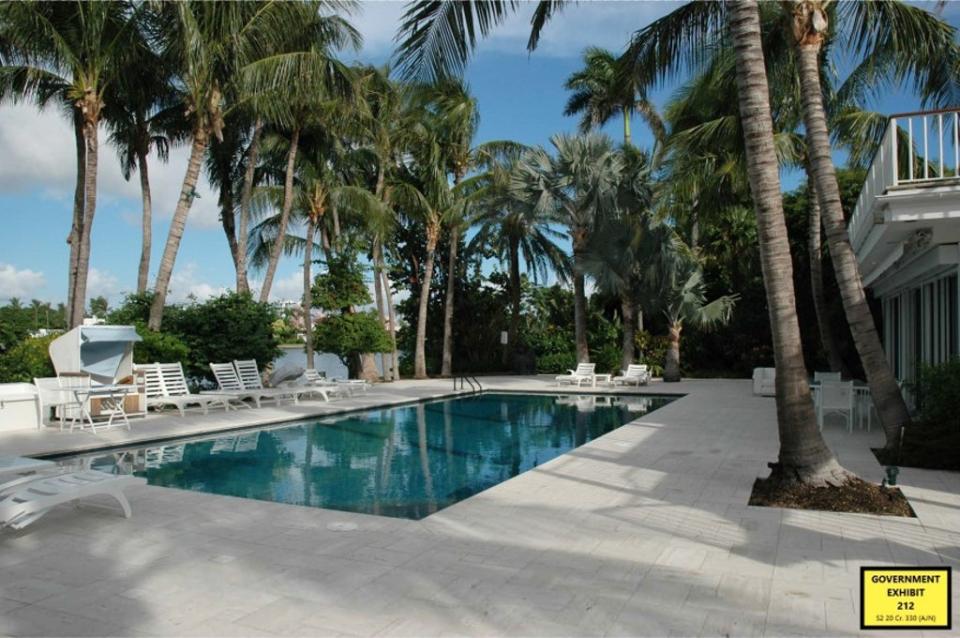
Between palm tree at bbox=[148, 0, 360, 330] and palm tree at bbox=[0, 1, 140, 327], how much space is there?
3.99 feet

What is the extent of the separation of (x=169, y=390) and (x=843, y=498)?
12874 millimetres

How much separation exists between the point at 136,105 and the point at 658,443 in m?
16.4

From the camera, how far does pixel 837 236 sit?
25.2 feet

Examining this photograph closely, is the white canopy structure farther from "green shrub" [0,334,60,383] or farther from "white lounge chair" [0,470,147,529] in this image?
"white lounge chair" [0,470,147,529]

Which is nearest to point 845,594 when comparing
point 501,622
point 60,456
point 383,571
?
point 501,622

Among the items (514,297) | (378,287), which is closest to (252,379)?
(378,287)

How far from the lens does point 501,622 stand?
144 inches

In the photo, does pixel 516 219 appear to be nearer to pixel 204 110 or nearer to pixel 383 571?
pixel 204 110

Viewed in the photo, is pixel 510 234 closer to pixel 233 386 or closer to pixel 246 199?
pixel 246 199

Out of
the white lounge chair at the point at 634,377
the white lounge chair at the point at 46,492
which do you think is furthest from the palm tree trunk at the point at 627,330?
the white lounge chair at the point at 46,492

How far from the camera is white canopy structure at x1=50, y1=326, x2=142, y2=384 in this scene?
12.6m

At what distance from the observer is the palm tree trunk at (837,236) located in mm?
7535

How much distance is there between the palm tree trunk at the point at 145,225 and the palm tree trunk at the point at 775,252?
17.2 m

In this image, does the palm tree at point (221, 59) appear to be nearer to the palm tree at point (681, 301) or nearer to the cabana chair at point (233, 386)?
the cabana chair at point (233, 386)
